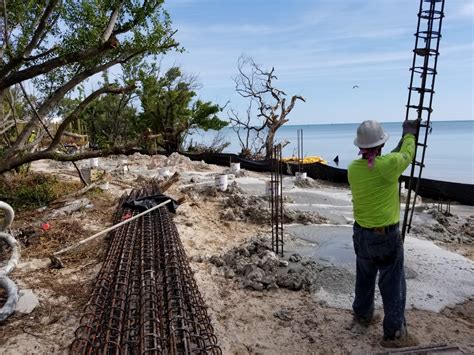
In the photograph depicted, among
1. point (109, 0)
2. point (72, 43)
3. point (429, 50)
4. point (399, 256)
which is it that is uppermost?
point (109, 0)

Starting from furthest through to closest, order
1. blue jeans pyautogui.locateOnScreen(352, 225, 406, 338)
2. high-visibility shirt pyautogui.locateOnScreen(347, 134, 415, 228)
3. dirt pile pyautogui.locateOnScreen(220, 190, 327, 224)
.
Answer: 1. dirt pile pyautogui.locateOnScreen(220, 190, 327, 224)
2. blue jeans pyautogui.locateOnScreen(352, 225, 406, 338)
3. high-visibility shirt pyautogui.locateOnScreen(347, 134, 415, 228)

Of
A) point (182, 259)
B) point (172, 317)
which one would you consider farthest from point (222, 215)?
point (172, 317)

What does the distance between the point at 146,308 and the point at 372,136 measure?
82.6 inches

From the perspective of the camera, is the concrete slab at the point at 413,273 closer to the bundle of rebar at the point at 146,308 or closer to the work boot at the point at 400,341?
the work boot at the point at 400,341

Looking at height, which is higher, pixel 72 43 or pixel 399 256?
pixel 72 43

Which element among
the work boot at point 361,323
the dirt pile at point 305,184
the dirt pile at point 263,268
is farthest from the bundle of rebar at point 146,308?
the dirt pile at point 305,184

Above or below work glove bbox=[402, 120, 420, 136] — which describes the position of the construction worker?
below

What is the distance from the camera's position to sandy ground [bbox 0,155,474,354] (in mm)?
3199

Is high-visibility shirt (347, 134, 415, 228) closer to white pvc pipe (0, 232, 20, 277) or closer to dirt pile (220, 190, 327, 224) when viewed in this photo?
white pvc pipe (0, 232, 20, 277)

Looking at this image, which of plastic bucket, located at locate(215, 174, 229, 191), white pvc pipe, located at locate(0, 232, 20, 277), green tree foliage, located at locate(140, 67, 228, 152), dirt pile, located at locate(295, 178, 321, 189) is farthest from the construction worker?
green tree foliage, located at locate(140, 67, 228, 152)

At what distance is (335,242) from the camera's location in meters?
5.67

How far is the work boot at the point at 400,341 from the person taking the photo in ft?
9.94

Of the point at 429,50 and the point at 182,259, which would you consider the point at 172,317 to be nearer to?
the point at 182,259

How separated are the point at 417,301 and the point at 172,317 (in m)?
2.36
